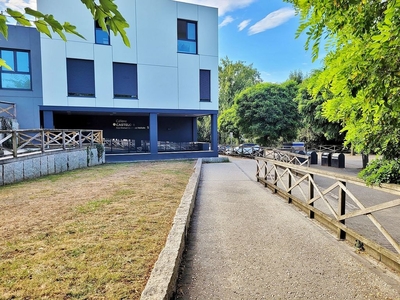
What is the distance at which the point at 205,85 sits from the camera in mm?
18047

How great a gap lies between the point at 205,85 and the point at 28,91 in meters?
10.9

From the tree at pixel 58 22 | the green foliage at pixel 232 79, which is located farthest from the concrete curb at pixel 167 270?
the green foliage at pixel 232 79

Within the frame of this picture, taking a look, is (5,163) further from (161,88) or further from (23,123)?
(161,88)

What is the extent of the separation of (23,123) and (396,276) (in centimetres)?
1692

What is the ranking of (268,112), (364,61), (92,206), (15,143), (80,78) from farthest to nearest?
(268,112), (80,78), (15,143), (92,206), (364,61)

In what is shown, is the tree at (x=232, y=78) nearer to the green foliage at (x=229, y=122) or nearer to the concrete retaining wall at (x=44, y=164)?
the green foliage at (x=229, y=122)

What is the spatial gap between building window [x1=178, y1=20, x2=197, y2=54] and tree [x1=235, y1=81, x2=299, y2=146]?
955 cm

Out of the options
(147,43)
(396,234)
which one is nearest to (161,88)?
(147,43)

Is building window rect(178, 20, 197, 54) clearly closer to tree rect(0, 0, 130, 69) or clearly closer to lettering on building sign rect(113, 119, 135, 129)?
lettering on building sign rect(113, 119, 135, 129)

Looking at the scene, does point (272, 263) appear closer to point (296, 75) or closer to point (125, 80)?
point (125, 80)

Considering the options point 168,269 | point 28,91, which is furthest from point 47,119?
point 168,269

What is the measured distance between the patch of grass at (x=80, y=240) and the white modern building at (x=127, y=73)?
967 centimetres

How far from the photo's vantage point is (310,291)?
9.11 feet

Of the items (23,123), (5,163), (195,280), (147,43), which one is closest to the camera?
(195,280)
